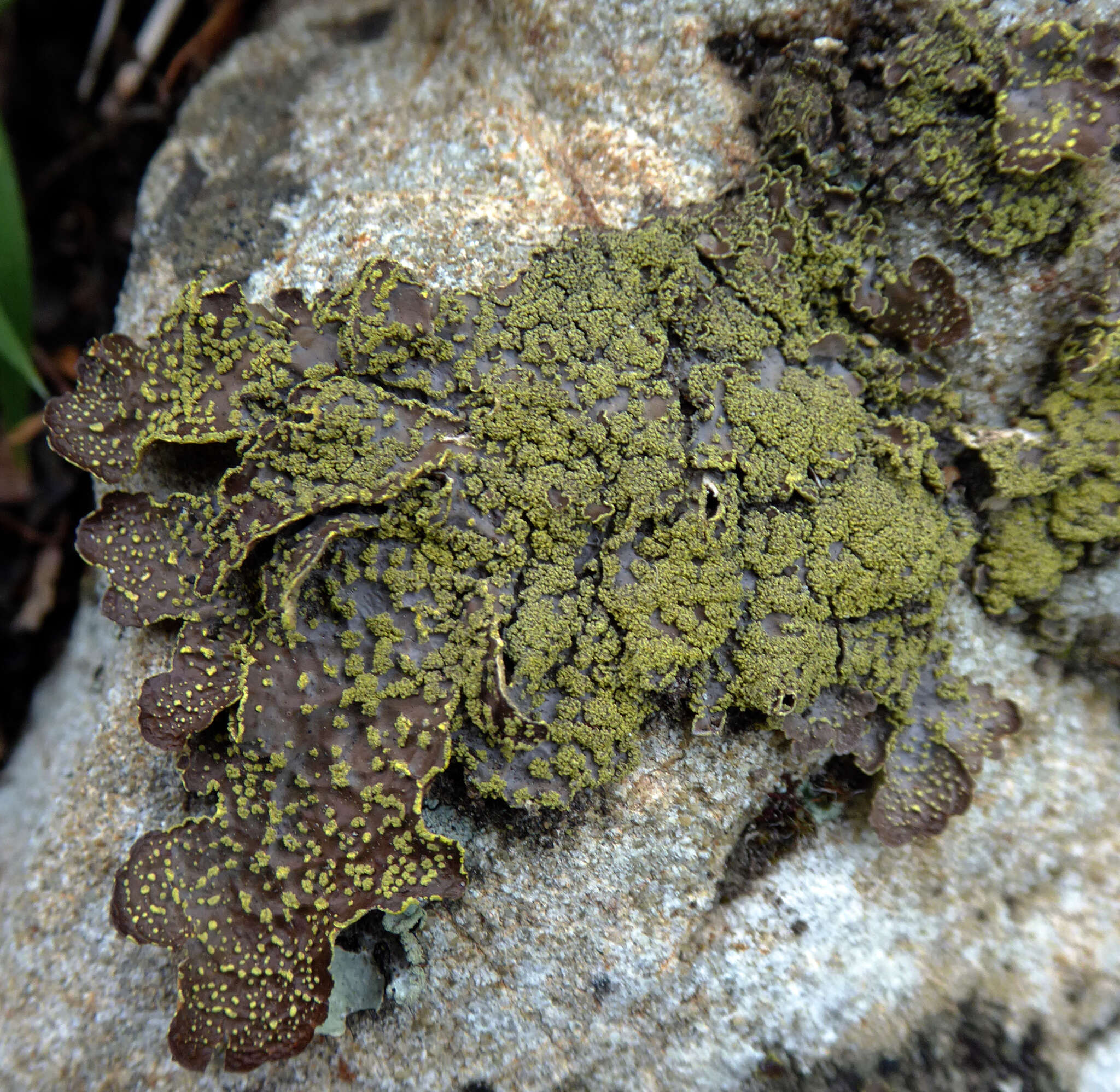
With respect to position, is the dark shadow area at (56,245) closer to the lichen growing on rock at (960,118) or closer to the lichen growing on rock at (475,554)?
the lichen growing on rock at (475,554)

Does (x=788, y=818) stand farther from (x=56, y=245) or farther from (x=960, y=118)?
(x=56, y=245)

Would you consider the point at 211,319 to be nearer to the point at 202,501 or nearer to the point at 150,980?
the point at 202,501

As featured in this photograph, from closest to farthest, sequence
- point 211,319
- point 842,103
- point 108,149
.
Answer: point 211,319 → point 842,103 → point 108,149

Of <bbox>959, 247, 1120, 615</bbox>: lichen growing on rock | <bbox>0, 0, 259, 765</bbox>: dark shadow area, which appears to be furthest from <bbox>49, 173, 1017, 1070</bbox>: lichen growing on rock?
<bbox>0, 0, 259, 765</bbox>: dark shadow area

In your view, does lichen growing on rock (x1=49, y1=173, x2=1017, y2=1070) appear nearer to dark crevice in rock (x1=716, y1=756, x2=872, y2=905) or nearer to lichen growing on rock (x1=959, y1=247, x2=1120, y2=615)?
dark crevice in rock (x1=716, y1=756, x2=872, y2=905)

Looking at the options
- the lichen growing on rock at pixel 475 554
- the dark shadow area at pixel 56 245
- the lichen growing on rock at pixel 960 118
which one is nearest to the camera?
the lichen growing on rock at pixel 475 554

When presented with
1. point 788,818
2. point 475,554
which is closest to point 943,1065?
point 788,818

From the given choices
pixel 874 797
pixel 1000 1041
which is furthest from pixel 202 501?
pixel 1000 1041

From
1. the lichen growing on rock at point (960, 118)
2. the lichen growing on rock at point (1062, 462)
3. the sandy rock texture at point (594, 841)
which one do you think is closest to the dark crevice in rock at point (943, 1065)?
the sandy rock texture at point (594, 841)

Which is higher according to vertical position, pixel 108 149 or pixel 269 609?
pixel 108 149
